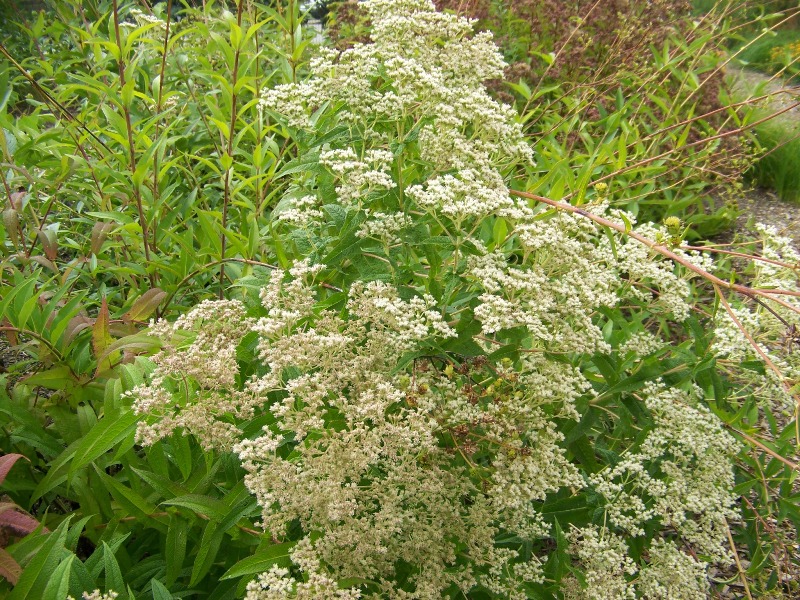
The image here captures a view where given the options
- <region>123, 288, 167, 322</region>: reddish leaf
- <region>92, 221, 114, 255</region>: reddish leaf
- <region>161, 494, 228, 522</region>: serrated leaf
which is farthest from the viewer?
<region>92, 221, 114, 255</region>: reddish leaf

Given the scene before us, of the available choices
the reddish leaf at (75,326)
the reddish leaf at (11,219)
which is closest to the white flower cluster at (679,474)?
the reddish leaf at (75,326)

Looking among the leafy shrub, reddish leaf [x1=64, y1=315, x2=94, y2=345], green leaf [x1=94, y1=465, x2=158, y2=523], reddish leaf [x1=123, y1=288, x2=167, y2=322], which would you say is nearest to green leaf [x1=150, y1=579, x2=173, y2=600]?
green leaf [x1=94, y1=465, x2=158, y2=523]

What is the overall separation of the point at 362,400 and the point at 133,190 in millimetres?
2115

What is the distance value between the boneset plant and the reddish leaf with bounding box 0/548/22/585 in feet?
1.56

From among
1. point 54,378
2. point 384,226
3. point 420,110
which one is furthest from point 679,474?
point 54,378

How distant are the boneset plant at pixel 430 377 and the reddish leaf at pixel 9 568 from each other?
477 millimetres

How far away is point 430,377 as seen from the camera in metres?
2.26

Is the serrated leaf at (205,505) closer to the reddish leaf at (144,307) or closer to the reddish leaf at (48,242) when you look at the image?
the reddish leaf at (144,307)

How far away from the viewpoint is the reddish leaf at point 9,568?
5.98ft

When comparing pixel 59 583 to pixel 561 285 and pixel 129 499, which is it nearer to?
pixel 129 499

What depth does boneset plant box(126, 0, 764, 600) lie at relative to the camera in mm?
1933

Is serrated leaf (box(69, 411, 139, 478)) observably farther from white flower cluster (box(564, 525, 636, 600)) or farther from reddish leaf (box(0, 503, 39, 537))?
white flower cluster (box(564, 525, 636, 600))

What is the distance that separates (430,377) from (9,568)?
4.27ft

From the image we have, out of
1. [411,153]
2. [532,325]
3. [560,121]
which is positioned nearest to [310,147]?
[411,153]
